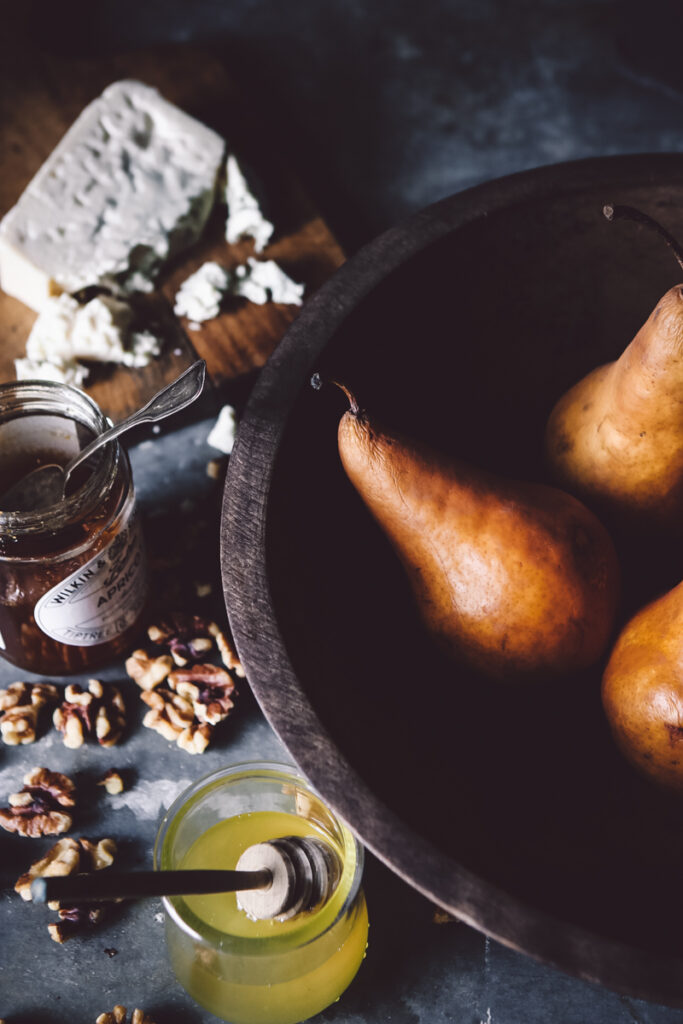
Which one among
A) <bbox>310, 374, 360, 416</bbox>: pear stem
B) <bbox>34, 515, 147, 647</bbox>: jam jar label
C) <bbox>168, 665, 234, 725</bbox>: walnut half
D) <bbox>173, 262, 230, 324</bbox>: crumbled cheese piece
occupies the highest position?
<bbox>310, 374, 360, 416</bbox>: pear stem

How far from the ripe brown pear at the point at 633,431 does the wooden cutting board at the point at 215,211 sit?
359mm

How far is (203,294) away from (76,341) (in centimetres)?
14

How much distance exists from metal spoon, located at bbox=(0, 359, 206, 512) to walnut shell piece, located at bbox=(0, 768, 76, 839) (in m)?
0.23

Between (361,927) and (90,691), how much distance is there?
0.31 m

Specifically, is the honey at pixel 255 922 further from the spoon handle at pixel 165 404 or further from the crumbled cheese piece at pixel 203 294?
the crumbled cheese piece at pixel 203 294

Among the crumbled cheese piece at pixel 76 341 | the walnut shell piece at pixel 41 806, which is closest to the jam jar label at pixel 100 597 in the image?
the walnut shell piece at pixel 41 806

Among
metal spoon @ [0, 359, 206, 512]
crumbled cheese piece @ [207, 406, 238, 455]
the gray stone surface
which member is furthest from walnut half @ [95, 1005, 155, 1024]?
crumbled cheese piece @ [207, 406, 238, 455]

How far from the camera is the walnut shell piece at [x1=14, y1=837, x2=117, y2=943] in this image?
0.74 m

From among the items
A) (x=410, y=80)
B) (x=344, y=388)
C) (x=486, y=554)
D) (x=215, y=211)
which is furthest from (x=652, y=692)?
(x=410, y=80)

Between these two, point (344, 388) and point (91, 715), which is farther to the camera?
point (91, 715)

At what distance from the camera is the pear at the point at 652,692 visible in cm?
60

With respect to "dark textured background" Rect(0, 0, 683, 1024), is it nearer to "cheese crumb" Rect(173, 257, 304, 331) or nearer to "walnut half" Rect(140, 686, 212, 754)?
"cheese crumb" Rect(173, 257, 304, 331)

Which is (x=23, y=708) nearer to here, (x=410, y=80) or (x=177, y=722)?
(x=177, y=722)

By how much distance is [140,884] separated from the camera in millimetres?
596
